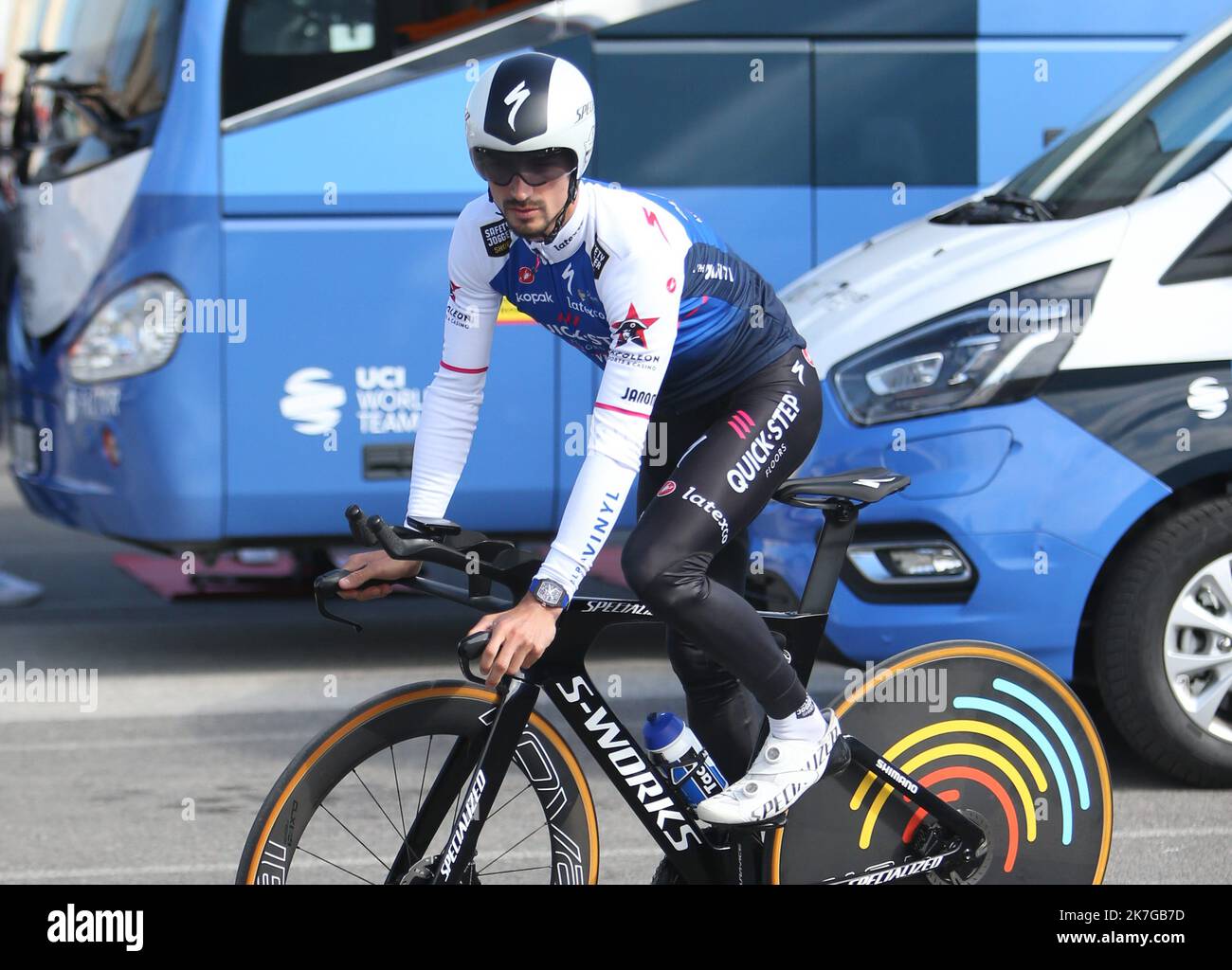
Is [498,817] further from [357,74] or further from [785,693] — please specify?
[357,74]

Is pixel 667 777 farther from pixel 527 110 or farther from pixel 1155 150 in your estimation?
pixel 1155 150

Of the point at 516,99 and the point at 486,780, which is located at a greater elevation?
the point at 516,99

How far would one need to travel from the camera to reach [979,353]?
210 inches

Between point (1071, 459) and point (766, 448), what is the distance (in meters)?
1.85

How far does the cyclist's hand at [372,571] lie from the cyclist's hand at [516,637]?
269mm

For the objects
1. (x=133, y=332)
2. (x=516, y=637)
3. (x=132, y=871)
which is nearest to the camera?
(x=516, y=637)

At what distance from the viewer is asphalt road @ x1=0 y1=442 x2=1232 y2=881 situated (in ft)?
16.1

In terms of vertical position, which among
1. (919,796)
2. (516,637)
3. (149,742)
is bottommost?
(149,742)

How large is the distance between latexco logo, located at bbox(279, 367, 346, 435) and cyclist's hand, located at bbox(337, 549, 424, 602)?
142 inches

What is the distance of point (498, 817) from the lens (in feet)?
12.4

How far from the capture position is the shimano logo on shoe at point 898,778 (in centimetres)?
386

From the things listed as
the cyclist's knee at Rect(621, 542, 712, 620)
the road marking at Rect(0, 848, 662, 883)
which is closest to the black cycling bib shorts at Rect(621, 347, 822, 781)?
the cyclist's knee at Rect(621, 542, 712, 620)
